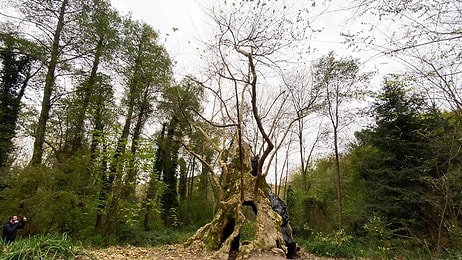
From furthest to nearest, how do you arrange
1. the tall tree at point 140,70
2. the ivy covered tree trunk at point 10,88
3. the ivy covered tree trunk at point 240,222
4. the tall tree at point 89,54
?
the tall tree at point 140,70
the ivy covered tree trunk at point 10,88
the tall tree at point 89,54
the ivy covered tree trunk at point 240,222

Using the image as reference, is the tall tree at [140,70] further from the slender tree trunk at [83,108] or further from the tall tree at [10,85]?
the tall tree at [10,85]

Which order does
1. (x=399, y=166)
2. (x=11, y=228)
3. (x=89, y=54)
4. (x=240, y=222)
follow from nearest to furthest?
(x=11, y=228) → (x=240, y=222) → (x=89, y=54) → (x=399, y=166)

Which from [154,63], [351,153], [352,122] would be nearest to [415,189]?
[352,122]

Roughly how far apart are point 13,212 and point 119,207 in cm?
293

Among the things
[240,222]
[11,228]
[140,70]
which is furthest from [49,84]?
[240,222]

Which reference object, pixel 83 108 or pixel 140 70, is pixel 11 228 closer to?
pixel 83 108

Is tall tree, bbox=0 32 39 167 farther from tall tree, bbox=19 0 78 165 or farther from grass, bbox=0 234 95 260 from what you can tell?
grass, bbox=0 234 95 260

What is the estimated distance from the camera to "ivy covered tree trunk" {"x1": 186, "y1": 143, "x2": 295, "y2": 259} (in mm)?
7270

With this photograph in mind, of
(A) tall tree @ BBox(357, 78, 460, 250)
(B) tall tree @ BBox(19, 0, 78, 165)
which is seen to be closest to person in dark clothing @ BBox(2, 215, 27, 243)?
(B) tall tree @ BBox(19, 0, 78, 165)

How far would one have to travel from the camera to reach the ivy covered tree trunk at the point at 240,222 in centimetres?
727

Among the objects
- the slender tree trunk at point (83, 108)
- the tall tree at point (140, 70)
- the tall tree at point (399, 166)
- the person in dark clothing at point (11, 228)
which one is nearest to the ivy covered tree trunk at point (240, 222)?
the person in dark clothing at point (11, 228)

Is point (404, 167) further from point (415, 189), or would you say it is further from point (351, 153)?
point (351, 153)

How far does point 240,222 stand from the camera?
7.74 meters

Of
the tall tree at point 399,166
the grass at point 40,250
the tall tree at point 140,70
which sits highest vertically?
the tall tree at point 140,70
